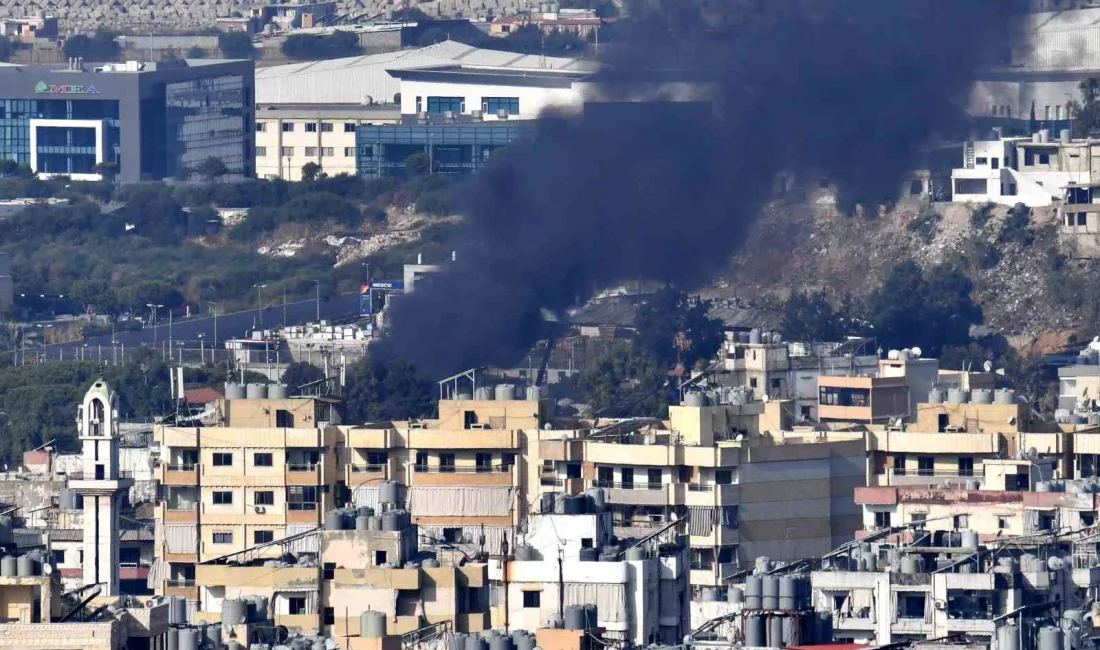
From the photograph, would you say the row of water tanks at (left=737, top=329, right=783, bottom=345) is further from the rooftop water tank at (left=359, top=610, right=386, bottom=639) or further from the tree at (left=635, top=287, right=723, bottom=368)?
the rooftop water tank at (left=359, top=610, right=386, bottom=639)

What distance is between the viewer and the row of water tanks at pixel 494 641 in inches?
1484

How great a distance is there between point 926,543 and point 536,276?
2973 cm

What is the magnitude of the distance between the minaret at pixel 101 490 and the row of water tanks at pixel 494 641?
11862 millimetres

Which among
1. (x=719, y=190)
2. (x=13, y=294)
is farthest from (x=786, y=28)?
(x=13, y=294)

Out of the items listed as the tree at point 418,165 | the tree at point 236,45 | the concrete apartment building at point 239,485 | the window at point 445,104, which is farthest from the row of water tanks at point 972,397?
the tree at point 236,45

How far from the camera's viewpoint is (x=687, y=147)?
251ft

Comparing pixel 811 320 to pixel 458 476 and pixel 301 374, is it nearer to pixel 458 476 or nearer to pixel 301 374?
pixel 301 374

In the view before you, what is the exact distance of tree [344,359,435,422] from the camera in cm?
7565

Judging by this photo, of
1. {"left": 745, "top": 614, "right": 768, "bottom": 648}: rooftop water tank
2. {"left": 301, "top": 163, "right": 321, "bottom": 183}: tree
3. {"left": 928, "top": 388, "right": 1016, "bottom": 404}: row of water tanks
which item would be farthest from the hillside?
{"left": 745, "top": 614, "right": 768, "bottom": 648}: rooftop water tank

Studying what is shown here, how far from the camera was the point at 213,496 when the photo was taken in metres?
56.3

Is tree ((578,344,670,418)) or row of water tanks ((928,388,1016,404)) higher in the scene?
row of water tanks ((928,388,1016,404))

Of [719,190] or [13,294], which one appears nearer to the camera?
[719,190]

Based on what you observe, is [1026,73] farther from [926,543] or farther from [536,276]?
[926,543]

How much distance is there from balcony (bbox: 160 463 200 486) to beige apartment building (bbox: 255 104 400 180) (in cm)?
8097
